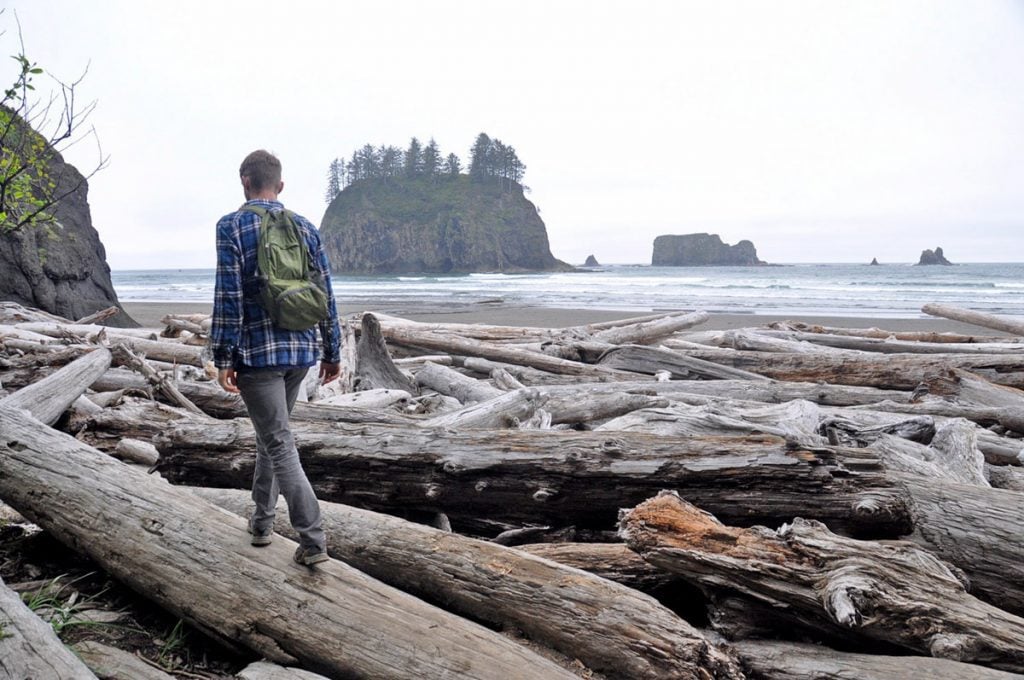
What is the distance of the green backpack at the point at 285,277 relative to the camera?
9.21ft

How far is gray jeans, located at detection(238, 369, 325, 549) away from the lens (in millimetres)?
2912

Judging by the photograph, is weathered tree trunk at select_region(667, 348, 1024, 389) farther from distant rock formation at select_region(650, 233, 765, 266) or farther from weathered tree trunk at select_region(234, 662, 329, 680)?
distant rock formation at select_region(650, 233, 765, 266)

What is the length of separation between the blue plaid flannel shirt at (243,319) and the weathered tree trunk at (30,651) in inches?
44.2

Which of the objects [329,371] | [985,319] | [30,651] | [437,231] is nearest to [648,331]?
[985,319]

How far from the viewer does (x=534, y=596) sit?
2.90 meters

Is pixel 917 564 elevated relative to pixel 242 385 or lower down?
lower down

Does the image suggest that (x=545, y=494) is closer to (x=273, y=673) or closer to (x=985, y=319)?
(x=273, y=673)

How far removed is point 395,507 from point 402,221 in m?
99.8

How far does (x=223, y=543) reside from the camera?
318 cm

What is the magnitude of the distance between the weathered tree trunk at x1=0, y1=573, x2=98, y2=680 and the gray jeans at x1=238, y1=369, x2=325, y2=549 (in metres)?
0.90

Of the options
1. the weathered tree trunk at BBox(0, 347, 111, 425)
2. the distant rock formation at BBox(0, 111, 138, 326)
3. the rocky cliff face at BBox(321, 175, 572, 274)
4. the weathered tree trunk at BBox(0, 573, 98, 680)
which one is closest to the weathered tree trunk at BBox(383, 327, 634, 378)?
the weathered tree trunk at BBox(0, 347, 111, 425)

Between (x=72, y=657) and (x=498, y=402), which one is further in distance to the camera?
(x=498, y=402)

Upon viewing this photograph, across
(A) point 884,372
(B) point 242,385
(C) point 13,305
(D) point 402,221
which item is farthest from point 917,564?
(D) point 402,221

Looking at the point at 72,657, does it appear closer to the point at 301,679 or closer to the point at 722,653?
the point at 301,679
